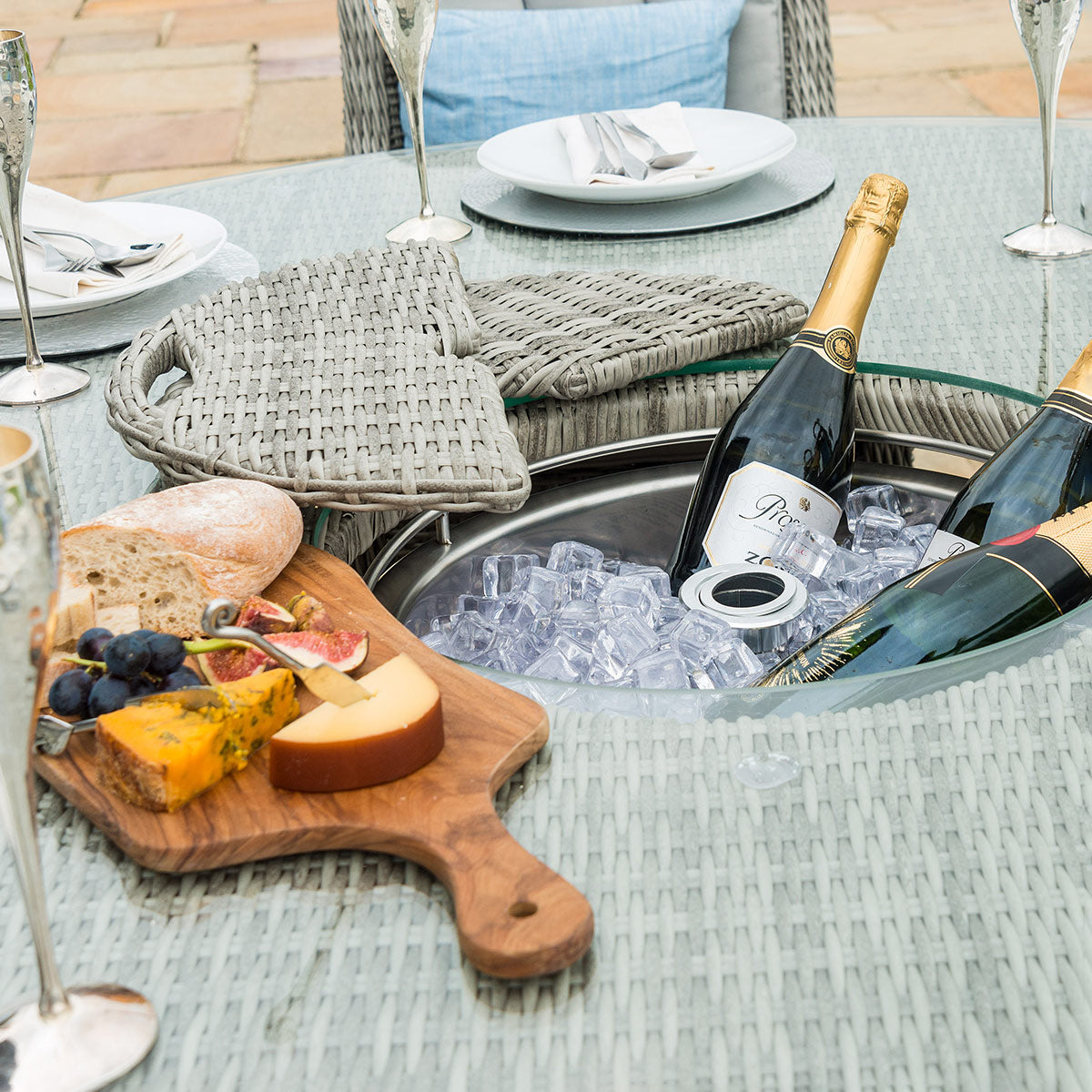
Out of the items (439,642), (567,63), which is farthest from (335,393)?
(567,63)

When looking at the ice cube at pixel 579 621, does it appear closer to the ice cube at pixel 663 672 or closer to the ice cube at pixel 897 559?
the ice cube at pixel 663 672

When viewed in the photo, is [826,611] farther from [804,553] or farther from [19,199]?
[19,199]

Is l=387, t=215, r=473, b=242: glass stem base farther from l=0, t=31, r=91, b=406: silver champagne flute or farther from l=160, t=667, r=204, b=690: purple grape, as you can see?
l=160, t=667, r=204, b=690: purple grape

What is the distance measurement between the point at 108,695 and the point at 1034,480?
0.67 m

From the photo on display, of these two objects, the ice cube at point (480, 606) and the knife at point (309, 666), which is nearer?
the knife at point (309, 666)

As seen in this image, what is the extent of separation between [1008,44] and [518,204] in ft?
14.9

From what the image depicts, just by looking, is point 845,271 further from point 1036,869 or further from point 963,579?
point 1036,869

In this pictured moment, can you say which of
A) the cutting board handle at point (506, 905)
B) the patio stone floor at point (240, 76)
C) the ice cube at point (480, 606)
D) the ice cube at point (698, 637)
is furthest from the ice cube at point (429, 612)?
the patio stone floor at point (240, 76)

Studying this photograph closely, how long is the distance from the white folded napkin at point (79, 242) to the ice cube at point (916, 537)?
0.70 metres

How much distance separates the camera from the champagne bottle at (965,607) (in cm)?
75

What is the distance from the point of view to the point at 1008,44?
5.15 metres

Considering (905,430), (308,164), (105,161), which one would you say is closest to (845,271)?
(905,430)

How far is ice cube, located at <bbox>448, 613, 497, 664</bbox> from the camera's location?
34.3 inches

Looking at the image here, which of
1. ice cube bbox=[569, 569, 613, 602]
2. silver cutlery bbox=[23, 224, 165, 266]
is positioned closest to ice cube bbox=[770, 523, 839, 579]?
ice cube bbox=[569, 569, 613, 602]
